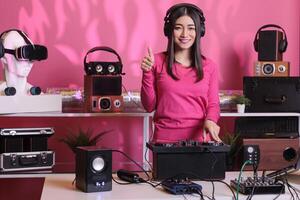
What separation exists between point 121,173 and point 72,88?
1.39 metres

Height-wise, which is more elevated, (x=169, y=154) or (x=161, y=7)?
(x=161, y=7)

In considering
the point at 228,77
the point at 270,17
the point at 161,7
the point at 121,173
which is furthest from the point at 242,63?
the point at 121,173

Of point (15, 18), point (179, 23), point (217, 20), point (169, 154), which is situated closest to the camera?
point (169, 154)

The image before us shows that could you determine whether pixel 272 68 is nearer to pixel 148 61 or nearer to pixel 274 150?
pixel 274 150

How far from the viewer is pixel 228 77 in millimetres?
3357

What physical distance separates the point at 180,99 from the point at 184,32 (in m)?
0.30

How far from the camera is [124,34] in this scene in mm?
3236

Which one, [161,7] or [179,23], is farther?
[161,7]

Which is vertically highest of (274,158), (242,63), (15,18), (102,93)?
(15,18)

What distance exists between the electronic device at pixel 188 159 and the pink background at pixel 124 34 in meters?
1.45

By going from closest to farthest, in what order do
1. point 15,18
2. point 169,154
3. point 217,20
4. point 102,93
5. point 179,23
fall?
point 169,154, point 179,23, point 102,93, point 15,18, point 217,20

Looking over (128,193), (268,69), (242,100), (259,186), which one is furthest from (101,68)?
(259,186)

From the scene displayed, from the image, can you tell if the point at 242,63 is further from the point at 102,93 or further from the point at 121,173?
the point at 121,173

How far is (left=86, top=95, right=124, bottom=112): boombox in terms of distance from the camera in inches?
112
